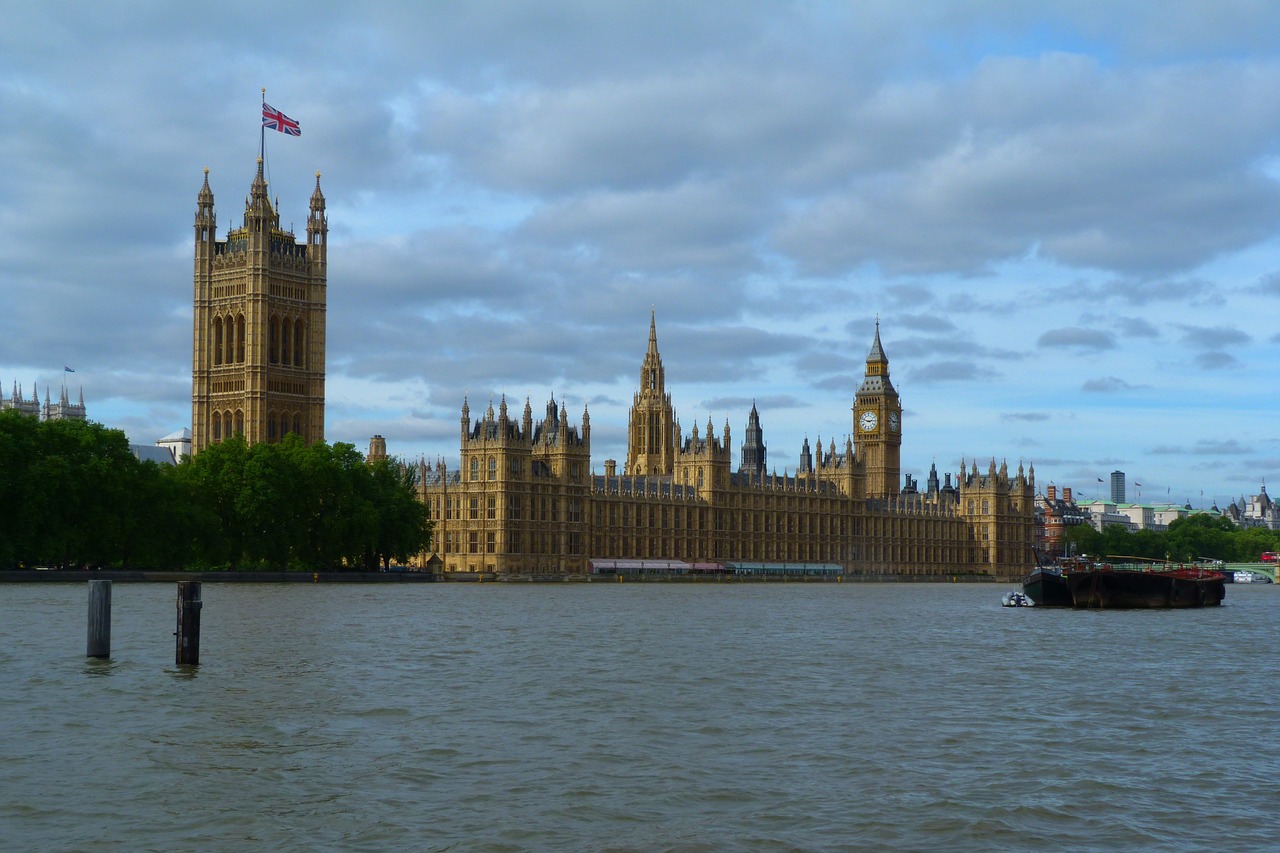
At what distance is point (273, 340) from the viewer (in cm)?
15088

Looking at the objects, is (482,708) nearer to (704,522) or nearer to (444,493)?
(444,493)

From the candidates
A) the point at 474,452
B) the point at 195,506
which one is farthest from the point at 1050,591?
the point at 474,452

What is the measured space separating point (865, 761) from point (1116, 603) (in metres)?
69.4

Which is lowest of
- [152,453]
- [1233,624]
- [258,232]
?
[1233,624]

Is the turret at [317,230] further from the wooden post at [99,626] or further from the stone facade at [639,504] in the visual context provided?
the wooden post at [99,626]

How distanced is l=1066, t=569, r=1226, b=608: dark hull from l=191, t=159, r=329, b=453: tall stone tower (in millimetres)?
80301

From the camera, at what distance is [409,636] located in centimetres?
5169

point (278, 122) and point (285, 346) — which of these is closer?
point (278, 122)

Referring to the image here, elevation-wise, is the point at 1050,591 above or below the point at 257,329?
below

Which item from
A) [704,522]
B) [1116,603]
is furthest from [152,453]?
[1116,603]

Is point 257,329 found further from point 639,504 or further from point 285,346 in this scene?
point 639,504

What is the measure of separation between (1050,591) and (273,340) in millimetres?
83881

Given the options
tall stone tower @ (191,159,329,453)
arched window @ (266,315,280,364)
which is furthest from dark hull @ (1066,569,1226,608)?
arched window @ (266,315,280,364)

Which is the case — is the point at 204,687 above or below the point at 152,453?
below
